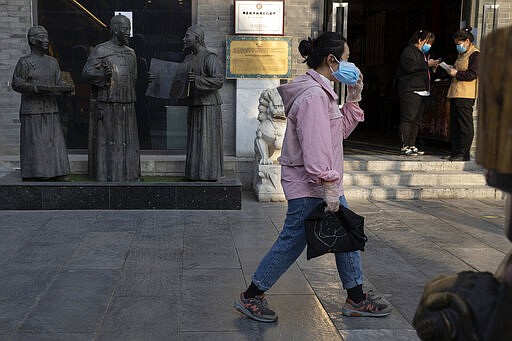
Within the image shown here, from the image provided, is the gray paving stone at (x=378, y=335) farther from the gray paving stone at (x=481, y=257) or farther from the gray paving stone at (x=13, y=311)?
the gray paving stone at (x=13, y=311)

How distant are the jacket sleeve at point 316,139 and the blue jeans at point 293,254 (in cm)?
28

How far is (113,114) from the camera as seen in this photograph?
7734mm

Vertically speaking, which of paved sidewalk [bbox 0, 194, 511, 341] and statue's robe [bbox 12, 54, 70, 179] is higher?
statue's robe [bbox 12, 54, 70, 179]

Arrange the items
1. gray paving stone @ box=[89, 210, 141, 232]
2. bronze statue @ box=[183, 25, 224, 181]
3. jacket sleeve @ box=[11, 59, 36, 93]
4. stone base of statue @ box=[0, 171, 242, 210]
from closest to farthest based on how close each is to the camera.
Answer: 1. gray paving stone @ box=[89, 210, 141, 232]
2. jacket sleeve @ box=[11, 59, 36, 93]
3. stone base of statue @ box=[0, 171, 242, 210]
4. bronze statue @ box=[183, 25, 224, 181]

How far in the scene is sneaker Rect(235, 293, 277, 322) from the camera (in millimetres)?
4188

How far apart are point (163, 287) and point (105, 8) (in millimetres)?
6209

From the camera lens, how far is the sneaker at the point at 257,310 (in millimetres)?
4188

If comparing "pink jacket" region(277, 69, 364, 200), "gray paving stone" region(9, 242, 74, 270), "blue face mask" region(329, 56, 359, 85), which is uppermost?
"blue face mask" region(329, 56, 359, 85)

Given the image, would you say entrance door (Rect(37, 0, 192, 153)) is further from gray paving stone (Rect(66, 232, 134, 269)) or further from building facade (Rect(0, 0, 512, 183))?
gray paving stone (Rect(66, 232, 134, 269))

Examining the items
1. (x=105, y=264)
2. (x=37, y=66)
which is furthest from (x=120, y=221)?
(x=37, y=66)

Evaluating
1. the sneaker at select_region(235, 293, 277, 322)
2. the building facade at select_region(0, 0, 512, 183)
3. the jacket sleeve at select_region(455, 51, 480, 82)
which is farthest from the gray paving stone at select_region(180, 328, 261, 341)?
the jacket sleeve at select_region(455, 51, 480, 82)

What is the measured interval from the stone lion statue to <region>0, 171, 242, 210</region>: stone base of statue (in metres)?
0.85

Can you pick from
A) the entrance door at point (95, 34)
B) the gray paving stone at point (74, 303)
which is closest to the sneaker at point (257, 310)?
the gray paving stone at point (74, 303)

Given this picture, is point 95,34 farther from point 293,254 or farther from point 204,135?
point 293,254
